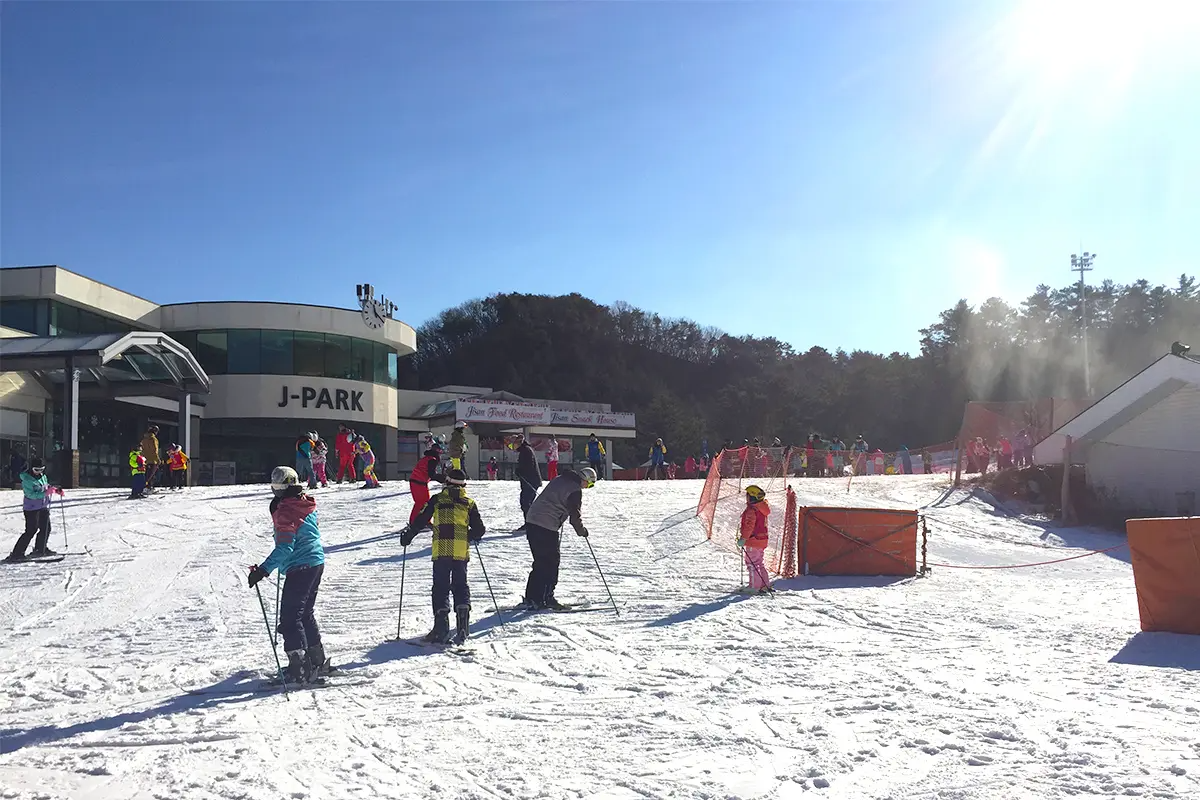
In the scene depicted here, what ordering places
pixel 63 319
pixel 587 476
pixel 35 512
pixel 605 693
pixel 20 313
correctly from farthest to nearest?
pixel 63 319
pixel 20 313
pixel 35 512
pixel 587 476
pixel 605 693

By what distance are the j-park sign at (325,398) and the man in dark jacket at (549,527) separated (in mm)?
34287

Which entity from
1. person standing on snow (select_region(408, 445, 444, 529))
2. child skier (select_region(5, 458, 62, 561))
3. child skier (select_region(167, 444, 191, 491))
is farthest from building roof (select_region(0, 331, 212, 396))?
person standing on snow (select_region(408, 445, 444, 529))

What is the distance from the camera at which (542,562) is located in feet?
31.4

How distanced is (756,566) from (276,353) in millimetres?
35089

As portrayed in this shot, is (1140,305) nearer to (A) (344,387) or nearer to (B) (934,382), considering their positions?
(B) (934,382)

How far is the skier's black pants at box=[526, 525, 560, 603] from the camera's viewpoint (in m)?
9.50

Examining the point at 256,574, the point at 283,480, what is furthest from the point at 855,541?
the point at 256,574

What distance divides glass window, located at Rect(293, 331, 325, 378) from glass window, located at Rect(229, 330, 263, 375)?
165 centimetres

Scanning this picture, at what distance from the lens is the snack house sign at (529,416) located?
43.5 metres

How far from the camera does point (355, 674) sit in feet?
22.7

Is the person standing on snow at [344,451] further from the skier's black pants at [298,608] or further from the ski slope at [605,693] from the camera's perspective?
the skier's black pants at [298,608]

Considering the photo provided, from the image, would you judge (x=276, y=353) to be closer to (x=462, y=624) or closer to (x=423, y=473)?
(x=423, y=473)

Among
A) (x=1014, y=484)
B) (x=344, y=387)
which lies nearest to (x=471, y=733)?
(x=1014, y=484)

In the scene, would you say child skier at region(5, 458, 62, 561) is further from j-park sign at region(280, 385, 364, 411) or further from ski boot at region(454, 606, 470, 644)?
j-park sign at region(280, 385, 364, 411)
